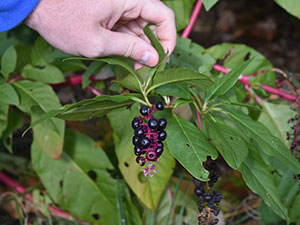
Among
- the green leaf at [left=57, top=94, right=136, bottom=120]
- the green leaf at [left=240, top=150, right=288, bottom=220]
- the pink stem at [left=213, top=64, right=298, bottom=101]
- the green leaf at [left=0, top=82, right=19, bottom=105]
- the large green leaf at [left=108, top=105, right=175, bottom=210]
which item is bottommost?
the large green leaf at [left=108, top=105, right=175, bottom=210]

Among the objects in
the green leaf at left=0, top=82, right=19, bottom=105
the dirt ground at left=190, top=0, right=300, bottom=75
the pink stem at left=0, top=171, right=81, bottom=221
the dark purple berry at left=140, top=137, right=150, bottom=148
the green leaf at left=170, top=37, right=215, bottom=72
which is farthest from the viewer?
the dirt ground at left=190, top=0, right=300, bottom=75

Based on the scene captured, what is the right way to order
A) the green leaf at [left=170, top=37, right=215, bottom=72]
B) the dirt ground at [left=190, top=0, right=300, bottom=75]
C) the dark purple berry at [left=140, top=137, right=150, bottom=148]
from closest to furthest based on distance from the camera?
1. the dark purple berry at [left=140, top=137, right=150, bottom=148]
2. the green leaf at [left=170, top=37, right=215, bottom=72]
3. the dirt ground at [left=190, top=0, right=300, bottom=75]

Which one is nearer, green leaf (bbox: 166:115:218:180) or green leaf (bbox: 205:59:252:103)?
green leaf (bbox: 166:115:218:180)

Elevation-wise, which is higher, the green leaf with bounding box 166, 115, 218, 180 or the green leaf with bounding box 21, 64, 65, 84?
the green leaf with bounding box 166, 115, 218, 180

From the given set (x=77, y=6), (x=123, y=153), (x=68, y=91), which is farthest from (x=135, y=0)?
(x=68, y=91)

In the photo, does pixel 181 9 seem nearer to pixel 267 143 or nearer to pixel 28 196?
pixel 267 143

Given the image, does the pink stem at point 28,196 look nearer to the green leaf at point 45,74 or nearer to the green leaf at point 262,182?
the green leaf at point 45,74

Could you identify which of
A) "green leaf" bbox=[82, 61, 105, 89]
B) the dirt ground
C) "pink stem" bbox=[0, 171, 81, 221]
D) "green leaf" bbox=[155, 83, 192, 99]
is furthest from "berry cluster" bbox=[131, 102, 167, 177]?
the dirt ground

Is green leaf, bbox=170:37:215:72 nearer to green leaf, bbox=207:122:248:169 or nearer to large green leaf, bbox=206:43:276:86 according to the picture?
large green leaf, bbox=206:43:276:86
